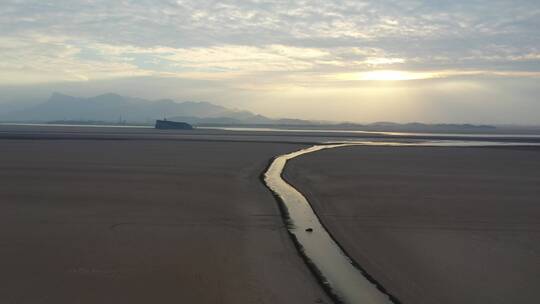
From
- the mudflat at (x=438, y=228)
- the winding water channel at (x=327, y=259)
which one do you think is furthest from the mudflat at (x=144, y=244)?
the mudflat at (x=438, y=228)

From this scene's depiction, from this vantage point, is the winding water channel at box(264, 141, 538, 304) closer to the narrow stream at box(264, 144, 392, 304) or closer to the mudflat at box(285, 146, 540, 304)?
the narrow stream at box(264, 144, 392, 304)

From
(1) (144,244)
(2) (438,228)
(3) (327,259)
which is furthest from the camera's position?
(2) (438,228)

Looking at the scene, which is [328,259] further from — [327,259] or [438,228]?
[438,228]

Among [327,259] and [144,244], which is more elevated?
[327,259]

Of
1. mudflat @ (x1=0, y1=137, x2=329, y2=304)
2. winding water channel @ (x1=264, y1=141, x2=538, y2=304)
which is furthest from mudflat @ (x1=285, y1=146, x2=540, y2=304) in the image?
mudflat @ (x1=0, y1=137, x2=329, y2=304)

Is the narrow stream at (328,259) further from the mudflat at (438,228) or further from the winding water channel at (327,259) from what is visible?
the mudflat at (438,228)

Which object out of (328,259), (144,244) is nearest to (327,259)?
(328,259)

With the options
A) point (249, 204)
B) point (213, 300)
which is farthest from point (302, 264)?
point (249, 204)
